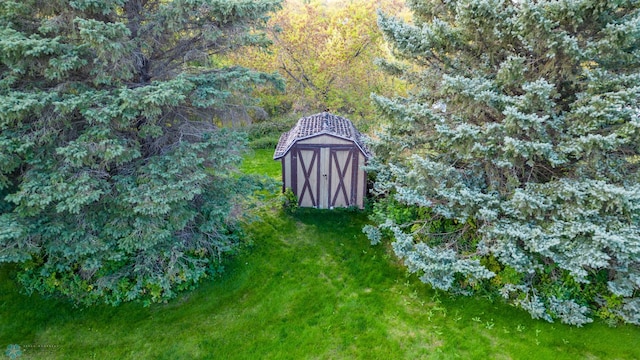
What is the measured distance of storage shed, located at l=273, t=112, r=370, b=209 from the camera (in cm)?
852

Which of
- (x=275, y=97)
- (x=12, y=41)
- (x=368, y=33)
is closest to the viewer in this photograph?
(x=12, y=41)

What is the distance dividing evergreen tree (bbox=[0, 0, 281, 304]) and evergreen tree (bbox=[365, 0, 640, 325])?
10.2 ft

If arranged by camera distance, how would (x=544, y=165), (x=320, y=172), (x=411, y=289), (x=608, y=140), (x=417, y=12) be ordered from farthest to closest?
1. (x=320, y=172)
2. (x=417, y=12)
3. (x=411, y=289)
4. (x=544, y=165)
5. (x=608, y=140)

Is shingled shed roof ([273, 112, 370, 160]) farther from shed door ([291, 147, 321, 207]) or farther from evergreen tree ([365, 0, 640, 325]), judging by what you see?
evergreen tree ([365, 0, 640, 325])

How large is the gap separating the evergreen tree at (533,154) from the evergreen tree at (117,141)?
A: 3.10 m

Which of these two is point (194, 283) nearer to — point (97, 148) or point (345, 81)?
point (97, 148)

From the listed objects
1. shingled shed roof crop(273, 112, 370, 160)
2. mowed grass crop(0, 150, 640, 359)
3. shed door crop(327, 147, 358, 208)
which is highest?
shingled shed roof crop(273, 112, 370, 160)

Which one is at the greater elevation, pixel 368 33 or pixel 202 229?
pixel 368 33

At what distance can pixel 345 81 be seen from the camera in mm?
14094

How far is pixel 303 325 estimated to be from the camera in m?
5.44

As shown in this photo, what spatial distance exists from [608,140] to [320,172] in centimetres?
572

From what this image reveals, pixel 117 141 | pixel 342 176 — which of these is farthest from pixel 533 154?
pixel 117 141

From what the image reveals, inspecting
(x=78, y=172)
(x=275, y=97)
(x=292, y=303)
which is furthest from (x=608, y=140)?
(x=275, y=97)

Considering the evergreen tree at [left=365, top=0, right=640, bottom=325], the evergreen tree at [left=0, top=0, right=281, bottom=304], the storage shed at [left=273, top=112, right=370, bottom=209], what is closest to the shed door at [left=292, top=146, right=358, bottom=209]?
the storage shed at [left=273, top=112, right=370, bottom=209]
